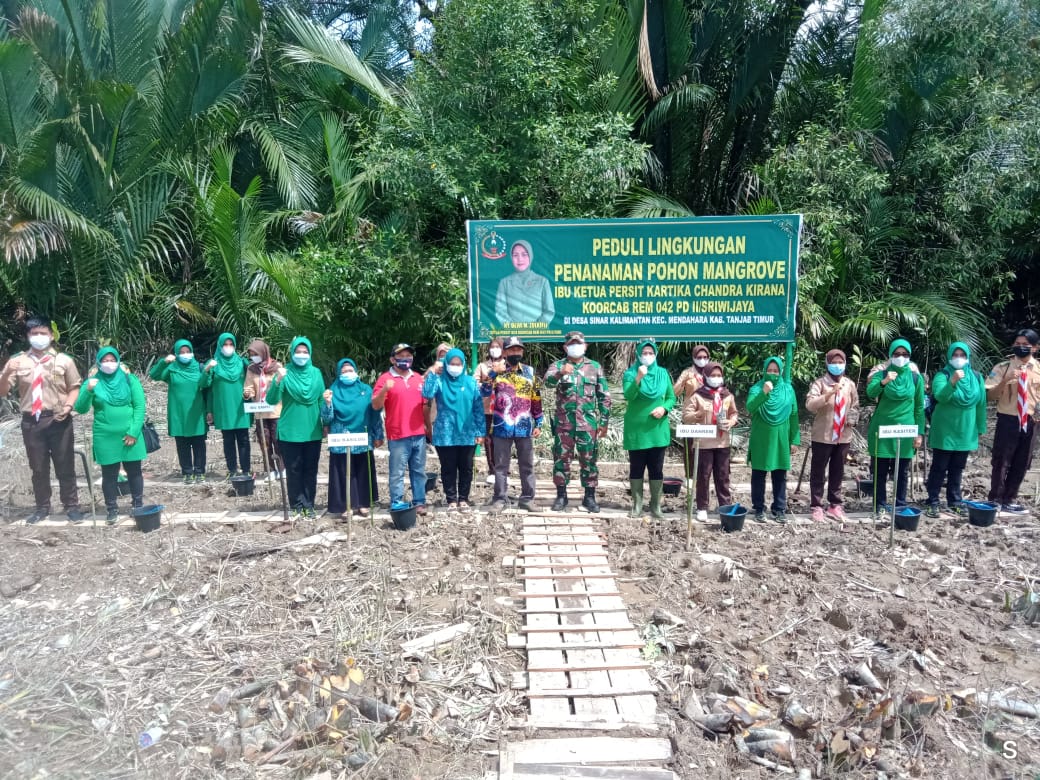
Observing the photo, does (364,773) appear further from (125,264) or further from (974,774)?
(125,264)

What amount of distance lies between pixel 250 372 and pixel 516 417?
10.3ft

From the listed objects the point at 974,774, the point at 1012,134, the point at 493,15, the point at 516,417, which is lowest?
the point at 974,774

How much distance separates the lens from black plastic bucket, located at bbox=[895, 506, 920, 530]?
271 inches

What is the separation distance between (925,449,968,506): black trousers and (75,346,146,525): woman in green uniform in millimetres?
7483

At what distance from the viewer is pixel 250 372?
8477 mm

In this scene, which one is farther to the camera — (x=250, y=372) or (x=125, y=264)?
(x=125, y=264)

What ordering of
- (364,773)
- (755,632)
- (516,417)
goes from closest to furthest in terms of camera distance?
1. (364,773)
2. (755,632)
3. (516,417)

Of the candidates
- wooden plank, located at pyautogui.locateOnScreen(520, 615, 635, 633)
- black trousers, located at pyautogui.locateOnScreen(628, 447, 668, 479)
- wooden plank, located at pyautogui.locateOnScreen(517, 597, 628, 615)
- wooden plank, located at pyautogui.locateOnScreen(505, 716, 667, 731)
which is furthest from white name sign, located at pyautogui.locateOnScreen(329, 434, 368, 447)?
wooden plank, located at pyautogui.locateOnScreen(505, 716, 667, 731)

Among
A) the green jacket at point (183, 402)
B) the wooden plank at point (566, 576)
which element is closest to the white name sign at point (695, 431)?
the wooden plank at point (566, 576)

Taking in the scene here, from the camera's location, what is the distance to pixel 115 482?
723 cm

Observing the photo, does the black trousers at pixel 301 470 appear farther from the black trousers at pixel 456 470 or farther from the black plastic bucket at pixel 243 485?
the black trousers at pixel 456 470

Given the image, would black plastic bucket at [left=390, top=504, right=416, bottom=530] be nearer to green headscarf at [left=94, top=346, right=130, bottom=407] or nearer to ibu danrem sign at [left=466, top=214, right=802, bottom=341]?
green headscarf at [left=94, top=346, right=130, bottom=407]

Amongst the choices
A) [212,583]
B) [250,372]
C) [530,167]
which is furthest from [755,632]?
[530,167]

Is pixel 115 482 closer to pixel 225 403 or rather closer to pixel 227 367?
pixel 225 403
